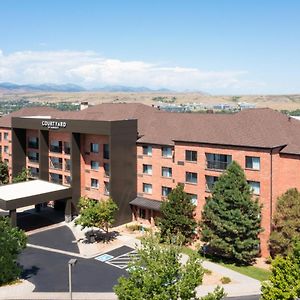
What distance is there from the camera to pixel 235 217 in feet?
155

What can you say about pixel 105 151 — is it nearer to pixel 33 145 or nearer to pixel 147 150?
pixel 147 150

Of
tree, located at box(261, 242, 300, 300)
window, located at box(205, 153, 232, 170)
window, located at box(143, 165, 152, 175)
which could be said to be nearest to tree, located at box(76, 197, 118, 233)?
window, located at box(143, 165, 152, 175)

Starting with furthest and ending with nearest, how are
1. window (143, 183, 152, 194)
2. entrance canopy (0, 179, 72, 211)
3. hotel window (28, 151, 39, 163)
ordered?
1. hotel window (28, 151, 39, 163)
2. window (143, 183, 152, 194)
3. entrance canopy (0, 179, 72, 211)

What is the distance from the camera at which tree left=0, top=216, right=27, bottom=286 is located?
39906 mm

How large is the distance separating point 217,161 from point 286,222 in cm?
1193

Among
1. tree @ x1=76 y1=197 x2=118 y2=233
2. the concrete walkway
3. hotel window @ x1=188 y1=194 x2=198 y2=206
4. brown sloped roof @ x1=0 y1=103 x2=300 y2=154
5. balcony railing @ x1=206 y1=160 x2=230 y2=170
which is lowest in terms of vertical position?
the concrete walkway

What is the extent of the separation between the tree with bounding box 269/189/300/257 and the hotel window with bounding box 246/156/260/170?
15.3ft

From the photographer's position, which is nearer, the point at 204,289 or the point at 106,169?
the point at 204,289

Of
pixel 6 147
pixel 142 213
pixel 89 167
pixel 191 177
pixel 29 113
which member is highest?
pixel 29 113

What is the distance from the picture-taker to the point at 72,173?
214 ft

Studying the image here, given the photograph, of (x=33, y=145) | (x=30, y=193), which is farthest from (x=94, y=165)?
(x=33, y=145)

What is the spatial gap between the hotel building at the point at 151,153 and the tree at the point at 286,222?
2.36 meters

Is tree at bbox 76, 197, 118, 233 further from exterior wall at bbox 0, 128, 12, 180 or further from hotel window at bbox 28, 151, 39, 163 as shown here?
exterior wall at bbox 0, 128, 12, 180

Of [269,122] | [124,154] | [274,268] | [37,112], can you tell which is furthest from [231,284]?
[37,112]
